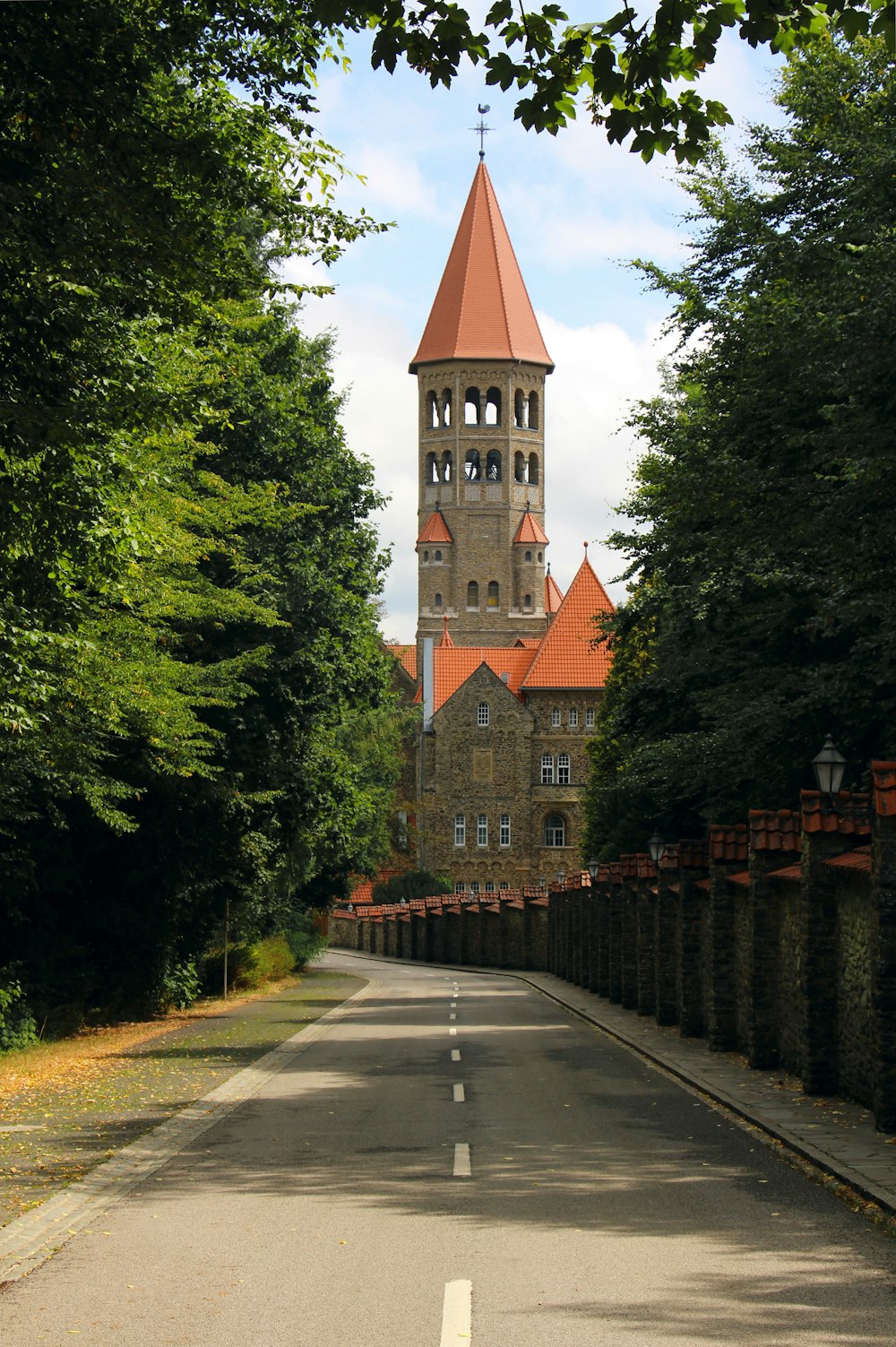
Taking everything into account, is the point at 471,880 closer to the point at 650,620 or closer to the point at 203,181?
the point at 650,620

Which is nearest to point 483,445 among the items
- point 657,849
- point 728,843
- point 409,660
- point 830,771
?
point 409,660

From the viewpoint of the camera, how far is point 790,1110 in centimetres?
1507

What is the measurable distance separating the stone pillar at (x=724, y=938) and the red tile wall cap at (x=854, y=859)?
537 centimetres

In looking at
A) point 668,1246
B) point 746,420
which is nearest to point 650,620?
point 746,420

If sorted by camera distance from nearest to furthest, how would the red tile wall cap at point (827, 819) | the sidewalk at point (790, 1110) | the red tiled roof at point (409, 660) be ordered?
1. the sidewalk at point (790, 1110)
2. the red tile wall cap at point (827, 819)
3. the red tiled roof at point (409, 660)

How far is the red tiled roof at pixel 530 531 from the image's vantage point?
120500 millimetres

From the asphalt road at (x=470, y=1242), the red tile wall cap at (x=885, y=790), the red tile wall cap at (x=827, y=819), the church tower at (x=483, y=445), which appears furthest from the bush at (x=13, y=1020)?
the church tower at (x=483, y=445)

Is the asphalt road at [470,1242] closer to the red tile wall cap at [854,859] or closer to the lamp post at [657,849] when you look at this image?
the red tile wall cap at [854,859]

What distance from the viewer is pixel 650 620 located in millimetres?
31219

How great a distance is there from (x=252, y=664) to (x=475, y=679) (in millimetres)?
73925

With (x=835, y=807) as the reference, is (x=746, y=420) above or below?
above

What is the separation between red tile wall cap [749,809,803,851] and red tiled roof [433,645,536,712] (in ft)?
276

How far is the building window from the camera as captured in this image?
99312mm

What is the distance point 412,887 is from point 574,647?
80.1 feet
